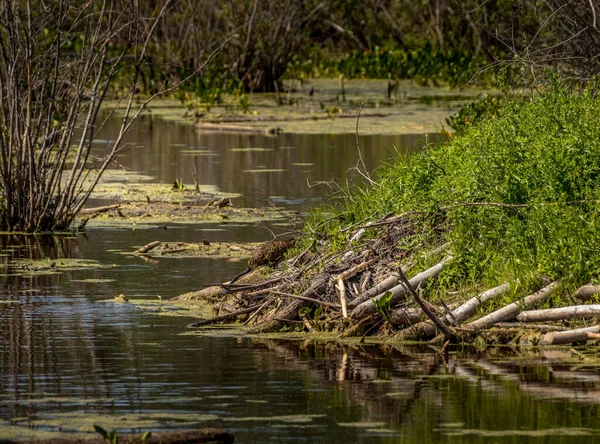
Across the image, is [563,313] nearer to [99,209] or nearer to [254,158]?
[99,209]

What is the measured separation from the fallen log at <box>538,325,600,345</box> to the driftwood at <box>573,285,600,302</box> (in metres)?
0.35

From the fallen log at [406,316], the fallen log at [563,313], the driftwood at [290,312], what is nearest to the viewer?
the fallen log at [563,313]

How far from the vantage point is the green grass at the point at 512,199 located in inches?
367

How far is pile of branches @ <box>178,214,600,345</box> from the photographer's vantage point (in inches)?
352

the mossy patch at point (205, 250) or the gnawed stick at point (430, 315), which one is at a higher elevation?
the mossy patch at point (205, 250)

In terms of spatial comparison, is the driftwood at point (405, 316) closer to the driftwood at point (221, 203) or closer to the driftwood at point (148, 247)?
the driftwood at point (148, 247)

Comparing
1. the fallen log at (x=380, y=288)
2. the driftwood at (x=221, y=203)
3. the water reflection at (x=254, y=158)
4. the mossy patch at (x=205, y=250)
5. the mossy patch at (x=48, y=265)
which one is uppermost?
the water reflection at (x=254, y=158)

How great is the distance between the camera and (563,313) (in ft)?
28.7

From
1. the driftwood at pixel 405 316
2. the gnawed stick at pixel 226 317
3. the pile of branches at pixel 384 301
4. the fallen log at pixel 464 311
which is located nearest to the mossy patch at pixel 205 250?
the pile of branches at pixel 384 301

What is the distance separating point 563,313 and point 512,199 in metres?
1.35

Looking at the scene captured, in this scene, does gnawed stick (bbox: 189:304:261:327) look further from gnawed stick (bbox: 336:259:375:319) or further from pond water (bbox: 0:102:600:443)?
gnawed stick (bbox: 336:259:375:319)

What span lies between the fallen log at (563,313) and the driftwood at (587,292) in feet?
0.62

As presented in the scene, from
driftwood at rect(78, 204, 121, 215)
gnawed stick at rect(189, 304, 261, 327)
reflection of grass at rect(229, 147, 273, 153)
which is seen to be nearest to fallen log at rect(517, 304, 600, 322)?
gnawed stick at rect(189, 304, 261, 327)

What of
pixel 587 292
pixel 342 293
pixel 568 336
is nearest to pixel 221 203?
pixel 342 293
